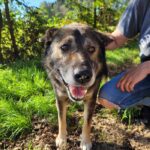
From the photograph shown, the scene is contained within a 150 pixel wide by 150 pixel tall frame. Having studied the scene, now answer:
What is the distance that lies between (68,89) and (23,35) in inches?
186

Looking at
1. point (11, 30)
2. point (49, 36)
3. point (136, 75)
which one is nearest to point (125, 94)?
point (136, 75)

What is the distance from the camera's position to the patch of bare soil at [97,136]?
3862 millimetres

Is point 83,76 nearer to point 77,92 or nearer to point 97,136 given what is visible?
point 77,92

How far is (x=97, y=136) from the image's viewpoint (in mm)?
4047

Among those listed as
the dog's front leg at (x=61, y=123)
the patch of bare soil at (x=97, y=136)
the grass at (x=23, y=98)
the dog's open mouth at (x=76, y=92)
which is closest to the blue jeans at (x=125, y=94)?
the patch of bare soil at (x=97, y=136)

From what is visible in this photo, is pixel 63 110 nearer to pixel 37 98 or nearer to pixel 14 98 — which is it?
pixel 37 98

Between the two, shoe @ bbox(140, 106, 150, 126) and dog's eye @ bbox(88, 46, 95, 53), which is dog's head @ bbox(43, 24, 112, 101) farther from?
shoe @ bbox(140, 106, 150, 126)

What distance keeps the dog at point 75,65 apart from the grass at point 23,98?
542mm

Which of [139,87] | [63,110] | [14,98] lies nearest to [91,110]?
[63,110]

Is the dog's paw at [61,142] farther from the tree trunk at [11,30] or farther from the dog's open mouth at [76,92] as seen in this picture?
the tree trunk at [11,30]

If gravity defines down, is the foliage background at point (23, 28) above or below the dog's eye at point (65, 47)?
below

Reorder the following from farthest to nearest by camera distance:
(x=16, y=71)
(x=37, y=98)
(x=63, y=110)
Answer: (x=16, y=71), (x=37, y=98), (x=63, y=110)

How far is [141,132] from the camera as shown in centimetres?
422

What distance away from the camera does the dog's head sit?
3.16m
